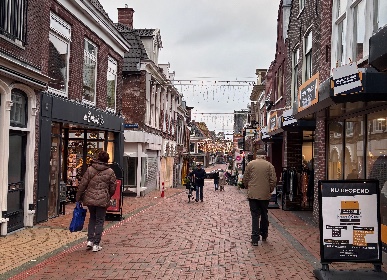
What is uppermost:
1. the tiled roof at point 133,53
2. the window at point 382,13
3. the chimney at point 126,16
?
the chimney at point 126,16

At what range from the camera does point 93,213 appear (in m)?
8.17

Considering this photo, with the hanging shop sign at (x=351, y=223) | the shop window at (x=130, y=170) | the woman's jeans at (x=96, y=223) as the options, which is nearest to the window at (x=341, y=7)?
the hanging shop sign at (x=351, y=223)

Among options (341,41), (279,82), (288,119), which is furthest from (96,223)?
(279,82)

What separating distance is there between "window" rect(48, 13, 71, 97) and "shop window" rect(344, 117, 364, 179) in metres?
7.34

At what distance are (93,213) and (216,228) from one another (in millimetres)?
3819

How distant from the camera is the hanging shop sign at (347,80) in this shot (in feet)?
22.6

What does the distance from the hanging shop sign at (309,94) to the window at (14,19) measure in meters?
6.24

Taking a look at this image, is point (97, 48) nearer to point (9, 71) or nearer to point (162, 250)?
point (9, 71)

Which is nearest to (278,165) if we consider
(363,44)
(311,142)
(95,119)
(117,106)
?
(311,142)

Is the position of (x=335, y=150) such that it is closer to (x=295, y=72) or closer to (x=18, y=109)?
(x=295, y=72)

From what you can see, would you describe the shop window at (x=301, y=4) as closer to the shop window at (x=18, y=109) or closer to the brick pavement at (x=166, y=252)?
the brick pavement at (x=166, y=252)

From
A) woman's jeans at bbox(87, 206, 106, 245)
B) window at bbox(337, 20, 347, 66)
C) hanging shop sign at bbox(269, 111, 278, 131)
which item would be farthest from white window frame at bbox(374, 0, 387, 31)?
hanging shop sign at bbox(269, 111, 278, 131)

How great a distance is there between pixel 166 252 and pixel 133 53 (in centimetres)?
1685

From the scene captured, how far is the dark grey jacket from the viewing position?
7.98m
